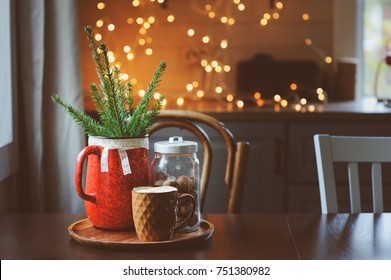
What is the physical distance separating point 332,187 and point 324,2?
1797 mm

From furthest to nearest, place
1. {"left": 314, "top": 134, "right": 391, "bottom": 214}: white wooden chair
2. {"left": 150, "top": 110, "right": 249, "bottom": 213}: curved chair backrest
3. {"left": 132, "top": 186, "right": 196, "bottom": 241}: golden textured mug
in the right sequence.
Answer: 1. {"left": 150, "top": 110, "right": 249, "bottom": 213}: curved chair backrest
2. {"left": 314, "top": 134, "right": 391, "bottom": 214}: white wooden chair
3. {"left": 132, "top": 186, "right": 196, "bottom": 241}: golden textured mug

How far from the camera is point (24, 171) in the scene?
226 cm

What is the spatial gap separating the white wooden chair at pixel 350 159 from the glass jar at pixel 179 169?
0.43 meters

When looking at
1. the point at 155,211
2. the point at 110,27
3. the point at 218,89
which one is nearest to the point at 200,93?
the point at 218,89

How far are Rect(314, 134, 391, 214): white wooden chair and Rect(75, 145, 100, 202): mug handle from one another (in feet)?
1.96

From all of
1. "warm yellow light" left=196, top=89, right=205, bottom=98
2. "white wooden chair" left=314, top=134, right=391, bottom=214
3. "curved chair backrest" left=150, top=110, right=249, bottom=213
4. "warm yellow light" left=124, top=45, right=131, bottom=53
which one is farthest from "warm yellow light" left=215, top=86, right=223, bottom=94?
"white wooden chair" left=314, top=134, right=391, bottom=214

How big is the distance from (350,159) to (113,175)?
66 centimetres

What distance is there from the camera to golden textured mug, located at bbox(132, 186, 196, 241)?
116cm

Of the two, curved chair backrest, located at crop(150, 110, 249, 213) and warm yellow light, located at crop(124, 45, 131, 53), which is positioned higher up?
warm yellow light, located at crop(124, 45, 131, 53)

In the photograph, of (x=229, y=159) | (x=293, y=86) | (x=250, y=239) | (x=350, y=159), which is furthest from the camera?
(x=293, y=86)

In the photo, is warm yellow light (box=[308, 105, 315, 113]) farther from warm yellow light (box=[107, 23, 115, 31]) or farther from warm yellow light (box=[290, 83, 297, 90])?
warm yellow light (box=[107, 23, 115, 31])

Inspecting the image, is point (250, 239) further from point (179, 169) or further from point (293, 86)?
point (293, 86)

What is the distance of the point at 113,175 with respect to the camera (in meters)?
1.23
